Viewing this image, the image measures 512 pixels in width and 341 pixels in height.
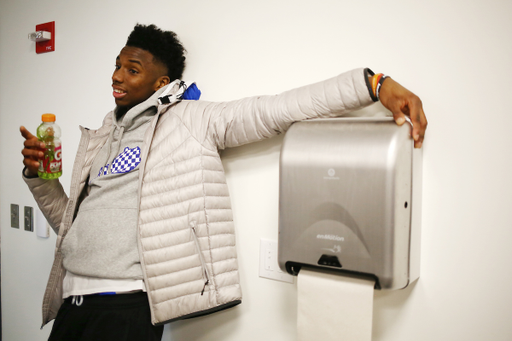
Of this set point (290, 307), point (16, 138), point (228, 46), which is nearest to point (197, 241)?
point (290, 307)

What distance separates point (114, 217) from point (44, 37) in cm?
119

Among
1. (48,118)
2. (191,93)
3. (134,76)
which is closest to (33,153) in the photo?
(48,118)

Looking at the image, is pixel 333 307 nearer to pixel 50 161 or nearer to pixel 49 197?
pixel 50 161

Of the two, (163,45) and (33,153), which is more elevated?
(163,45)

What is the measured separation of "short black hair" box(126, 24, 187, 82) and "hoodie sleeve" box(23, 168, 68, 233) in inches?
23.9

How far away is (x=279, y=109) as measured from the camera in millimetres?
1006

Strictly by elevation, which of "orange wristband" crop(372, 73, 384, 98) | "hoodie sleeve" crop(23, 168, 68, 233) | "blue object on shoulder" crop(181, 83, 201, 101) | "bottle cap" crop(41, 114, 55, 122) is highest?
"blue object on shoulder" crop(181, 83, 201, 101)

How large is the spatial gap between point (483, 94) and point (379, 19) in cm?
34

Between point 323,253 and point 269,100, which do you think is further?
point 269,100

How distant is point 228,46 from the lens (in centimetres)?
128

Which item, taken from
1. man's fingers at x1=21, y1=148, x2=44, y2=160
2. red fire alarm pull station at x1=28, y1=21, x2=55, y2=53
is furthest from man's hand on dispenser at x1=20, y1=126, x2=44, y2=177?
red fire alarm pull station at x1=28, y1=21, x2=55, y2=53

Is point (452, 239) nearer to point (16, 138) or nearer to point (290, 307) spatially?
point (290, 307)

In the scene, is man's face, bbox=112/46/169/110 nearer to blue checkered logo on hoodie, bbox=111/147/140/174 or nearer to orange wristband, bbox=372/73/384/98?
blue checkered logo on hoodie, bbox=111/147/140/174

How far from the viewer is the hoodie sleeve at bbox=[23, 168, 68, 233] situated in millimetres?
1298
